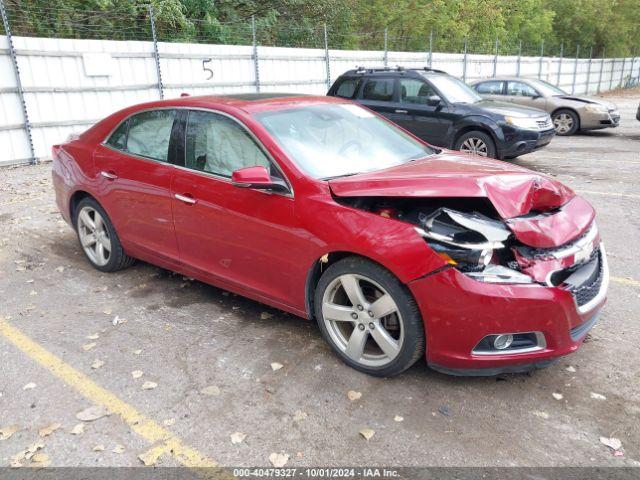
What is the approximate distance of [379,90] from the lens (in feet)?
33.6

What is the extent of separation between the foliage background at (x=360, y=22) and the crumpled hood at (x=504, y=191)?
1165 cm

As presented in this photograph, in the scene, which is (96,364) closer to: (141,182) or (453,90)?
(141,182)

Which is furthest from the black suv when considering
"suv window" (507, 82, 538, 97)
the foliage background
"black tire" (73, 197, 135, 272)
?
the foliage background

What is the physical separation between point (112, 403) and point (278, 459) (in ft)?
3.66

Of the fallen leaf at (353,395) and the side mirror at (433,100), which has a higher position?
the side mirror at (433,100)

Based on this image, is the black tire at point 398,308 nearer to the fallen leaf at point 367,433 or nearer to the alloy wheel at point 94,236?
the fallen leaf at point 367,433

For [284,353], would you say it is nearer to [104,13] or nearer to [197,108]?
[197,108]

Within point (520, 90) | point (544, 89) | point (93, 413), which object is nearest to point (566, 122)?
point (544, 89)

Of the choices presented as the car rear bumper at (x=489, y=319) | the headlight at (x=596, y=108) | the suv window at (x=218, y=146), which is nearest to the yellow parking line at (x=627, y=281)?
the car rear bumper at (x=489, y=319)

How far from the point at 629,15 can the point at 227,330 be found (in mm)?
47568

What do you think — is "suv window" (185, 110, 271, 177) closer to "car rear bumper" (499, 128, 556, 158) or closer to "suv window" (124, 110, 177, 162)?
"suv window" (124, 110, 177, 162)

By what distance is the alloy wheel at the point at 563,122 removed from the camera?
14.5 metres

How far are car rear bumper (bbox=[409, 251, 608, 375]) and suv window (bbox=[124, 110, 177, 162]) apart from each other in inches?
96.6

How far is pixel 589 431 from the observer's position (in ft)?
8.98
